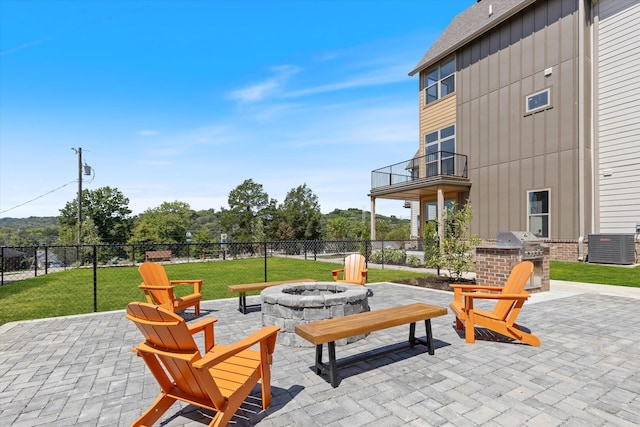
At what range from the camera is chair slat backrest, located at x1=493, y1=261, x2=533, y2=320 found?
4398 mm

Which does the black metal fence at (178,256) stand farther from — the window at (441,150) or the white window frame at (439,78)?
the white window frame at (439,78)

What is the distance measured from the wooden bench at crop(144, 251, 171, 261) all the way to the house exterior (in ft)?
51.0

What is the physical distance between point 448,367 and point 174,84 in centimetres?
1678

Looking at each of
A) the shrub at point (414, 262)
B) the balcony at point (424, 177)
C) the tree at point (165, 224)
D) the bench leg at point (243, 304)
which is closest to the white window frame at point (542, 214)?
the balcony at point (424, 177)

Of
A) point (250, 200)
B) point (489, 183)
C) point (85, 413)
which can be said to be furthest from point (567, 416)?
point (250, 200)

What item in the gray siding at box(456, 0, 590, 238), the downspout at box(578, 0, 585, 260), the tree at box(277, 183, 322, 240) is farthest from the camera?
the tree at box(277, 183, 322, 240)

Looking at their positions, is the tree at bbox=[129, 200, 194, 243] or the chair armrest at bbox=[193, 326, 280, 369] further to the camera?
the tree at bbox=[129, 200, 194, 243]

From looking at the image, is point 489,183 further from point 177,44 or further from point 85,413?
point 85,413

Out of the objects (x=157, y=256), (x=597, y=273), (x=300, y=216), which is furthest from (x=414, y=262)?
(x=300, y=216)

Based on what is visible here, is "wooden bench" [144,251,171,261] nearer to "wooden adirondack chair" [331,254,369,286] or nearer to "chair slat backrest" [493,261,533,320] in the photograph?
"wooden adirondack chair" [331,254,369,286]

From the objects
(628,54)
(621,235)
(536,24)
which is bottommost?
(621,235)

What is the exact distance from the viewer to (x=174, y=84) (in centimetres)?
1569

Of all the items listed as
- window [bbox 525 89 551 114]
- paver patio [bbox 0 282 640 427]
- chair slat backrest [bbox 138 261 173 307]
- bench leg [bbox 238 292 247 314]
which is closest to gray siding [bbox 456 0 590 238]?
window [bbox 525 89 551 114]

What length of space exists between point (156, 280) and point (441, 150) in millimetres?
15020
